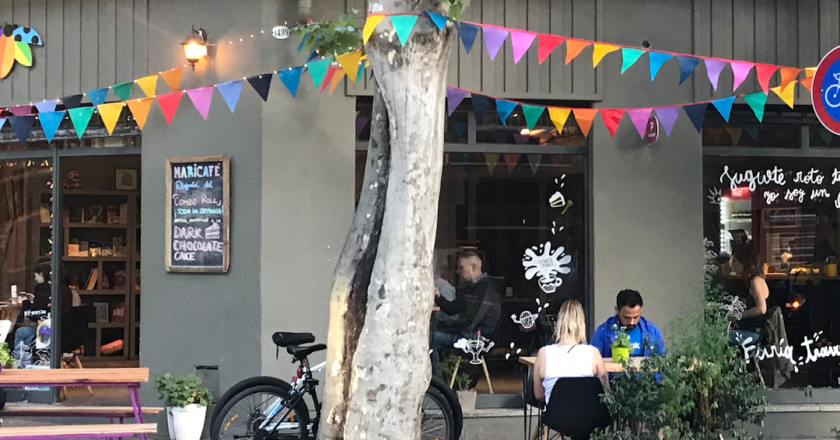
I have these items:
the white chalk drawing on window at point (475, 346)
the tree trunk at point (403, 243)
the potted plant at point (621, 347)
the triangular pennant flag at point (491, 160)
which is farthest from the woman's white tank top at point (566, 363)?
the triangular pennant flag at point (491, 160)

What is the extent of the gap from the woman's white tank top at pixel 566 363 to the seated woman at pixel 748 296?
3.27 metres

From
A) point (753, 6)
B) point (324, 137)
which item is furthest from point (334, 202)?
point (753, 6)

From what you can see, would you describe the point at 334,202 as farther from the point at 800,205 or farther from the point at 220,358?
the point at 800,205

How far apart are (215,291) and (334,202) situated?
1357 millimetres

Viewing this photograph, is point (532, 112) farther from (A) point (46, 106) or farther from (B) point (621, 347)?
(A) point (46, 106)

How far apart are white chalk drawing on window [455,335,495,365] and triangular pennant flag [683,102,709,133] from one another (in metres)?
2.77

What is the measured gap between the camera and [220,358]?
8.31 metres

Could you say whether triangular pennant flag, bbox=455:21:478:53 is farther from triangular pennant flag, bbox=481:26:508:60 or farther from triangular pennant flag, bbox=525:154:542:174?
triangular pennant flag, bbox=525:154:542:174

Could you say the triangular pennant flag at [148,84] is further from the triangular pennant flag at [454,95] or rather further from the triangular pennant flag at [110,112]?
the triangular pennant flag at [454,95]

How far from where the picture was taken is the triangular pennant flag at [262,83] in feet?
26.2

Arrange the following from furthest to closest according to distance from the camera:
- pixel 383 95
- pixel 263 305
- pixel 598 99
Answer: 1. pixel 598 99
2. pixel 263 305
3. pixel 383 95

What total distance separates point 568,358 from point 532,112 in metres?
2.95

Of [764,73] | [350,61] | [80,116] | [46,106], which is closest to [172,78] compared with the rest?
Answer: [80,116]

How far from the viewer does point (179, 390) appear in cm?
782
